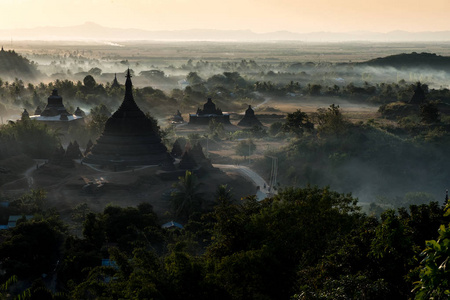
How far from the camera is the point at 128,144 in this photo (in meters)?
58.1

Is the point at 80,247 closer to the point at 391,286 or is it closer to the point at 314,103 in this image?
the point at 391,286

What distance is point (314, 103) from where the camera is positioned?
131m

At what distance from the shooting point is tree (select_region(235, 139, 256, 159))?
70.8 metres

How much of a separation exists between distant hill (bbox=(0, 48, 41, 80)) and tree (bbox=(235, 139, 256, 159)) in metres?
121

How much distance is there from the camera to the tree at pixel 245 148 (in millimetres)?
70750

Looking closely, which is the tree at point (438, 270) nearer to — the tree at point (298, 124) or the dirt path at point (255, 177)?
the dirt path at point (255, 177)

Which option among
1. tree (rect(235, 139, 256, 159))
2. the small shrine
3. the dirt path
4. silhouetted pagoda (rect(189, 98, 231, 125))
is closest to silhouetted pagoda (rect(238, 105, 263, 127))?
silhouetted pagoda (rect(189, 98, 231, 125))

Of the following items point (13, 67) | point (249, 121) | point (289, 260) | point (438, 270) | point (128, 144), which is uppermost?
point (438, 270)

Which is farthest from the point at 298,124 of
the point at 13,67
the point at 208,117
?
the point at 13,67

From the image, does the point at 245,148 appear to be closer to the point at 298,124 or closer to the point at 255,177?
the point at 298,124

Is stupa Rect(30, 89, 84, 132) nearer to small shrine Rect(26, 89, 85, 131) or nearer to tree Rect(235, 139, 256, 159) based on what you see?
small shrine Rect(26, 89, 85, 131)

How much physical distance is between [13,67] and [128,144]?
136639 mm

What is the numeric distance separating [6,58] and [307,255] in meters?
174

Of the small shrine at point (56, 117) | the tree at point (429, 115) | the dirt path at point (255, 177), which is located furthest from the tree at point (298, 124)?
the small shrine at point (56, 117)
